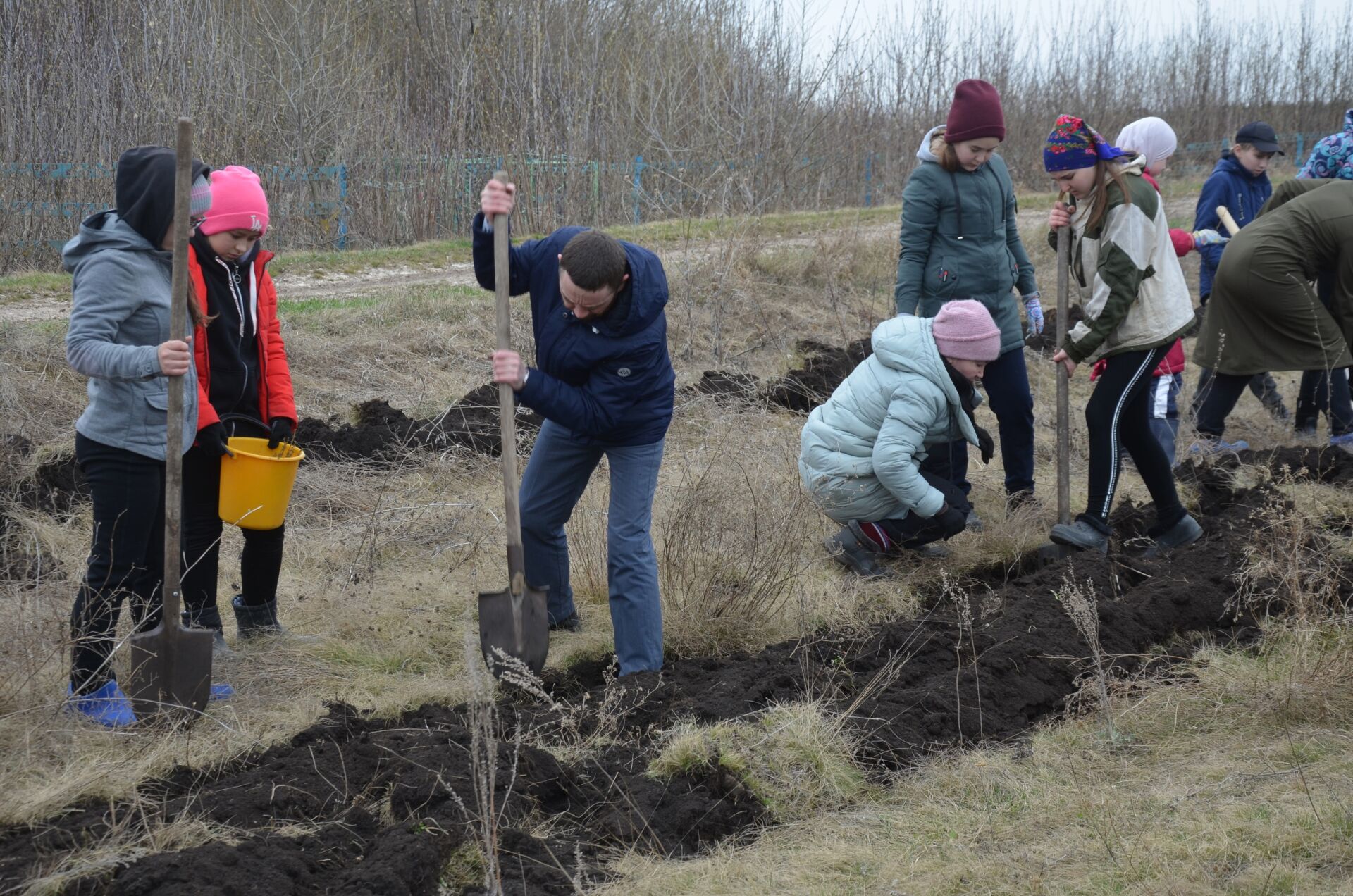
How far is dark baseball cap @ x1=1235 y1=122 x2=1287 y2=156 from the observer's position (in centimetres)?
809

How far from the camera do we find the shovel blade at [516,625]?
4.14 meters

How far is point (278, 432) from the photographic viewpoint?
4363mm

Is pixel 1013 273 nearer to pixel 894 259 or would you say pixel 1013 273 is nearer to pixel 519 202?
pixel 894 259

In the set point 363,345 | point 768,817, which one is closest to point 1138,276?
point 768,817

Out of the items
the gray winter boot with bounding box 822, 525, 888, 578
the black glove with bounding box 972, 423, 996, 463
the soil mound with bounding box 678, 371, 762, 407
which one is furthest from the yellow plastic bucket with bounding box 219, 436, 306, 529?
the soil mound with bounding box 678, 371, 762, 407

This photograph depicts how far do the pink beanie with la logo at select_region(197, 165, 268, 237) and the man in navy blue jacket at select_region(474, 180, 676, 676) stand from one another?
28.9 inches

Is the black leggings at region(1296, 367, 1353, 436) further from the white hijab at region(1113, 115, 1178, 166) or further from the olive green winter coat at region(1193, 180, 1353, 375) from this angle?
the white hijab at region(1113, 115, 1178, 166)

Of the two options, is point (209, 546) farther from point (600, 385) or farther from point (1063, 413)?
point (1063, 413)

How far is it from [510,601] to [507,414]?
662mm

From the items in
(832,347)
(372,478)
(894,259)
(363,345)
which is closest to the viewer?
(372,478)

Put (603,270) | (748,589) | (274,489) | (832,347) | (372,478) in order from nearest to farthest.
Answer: (603,270) < (274,489) < (748,589) < (372,478) < (832,347)

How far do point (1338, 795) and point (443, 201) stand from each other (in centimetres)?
1460

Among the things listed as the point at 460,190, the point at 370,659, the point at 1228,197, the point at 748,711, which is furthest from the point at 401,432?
the point at 460,190

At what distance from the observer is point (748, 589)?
4855 millimetres
